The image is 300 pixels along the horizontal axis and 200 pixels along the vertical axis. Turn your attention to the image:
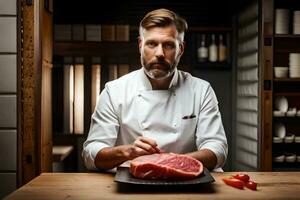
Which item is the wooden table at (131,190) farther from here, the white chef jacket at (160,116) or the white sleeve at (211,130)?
the white chef jacket at (160,116)

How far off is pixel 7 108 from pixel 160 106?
106 centimetres

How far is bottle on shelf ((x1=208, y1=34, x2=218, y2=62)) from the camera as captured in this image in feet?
18.4

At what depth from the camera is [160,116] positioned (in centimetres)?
276

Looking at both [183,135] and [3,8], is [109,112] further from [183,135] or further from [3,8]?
[3,8]

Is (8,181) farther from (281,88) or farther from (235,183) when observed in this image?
(281,88)

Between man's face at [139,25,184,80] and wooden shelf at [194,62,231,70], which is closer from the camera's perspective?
man's face at [139,25,184,80]

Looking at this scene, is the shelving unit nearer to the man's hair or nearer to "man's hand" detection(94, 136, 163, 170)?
the man's hair

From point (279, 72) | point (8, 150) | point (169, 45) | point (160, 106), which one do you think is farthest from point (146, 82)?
point (279, 72)

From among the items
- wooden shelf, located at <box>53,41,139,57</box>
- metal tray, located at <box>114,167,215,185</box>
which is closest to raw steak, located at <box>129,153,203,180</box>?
metal tray, located at <box>114,167,215,185</box>

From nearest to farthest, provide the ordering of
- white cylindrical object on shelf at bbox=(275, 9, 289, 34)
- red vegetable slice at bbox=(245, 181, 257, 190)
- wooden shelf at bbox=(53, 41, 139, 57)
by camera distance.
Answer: red vegetable slice at bbox=(245, 181, 257, 190), white cylindrical object on shelf at bbox=(275, 9, 289, 34), wooden shelf at bbox=(53, 41, 139, 57)

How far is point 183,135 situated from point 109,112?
491 mm

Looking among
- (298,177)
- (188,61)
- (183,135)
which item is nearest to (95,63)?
(188,61)

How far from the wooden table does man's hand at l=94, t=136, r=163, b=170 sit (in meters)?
0.20

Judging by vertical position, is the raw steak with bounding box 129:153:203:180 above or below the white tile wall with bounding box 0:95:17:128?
below
